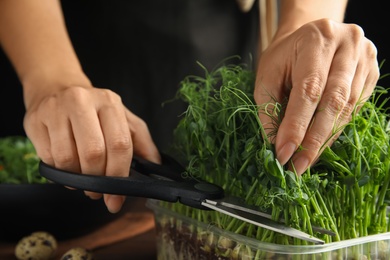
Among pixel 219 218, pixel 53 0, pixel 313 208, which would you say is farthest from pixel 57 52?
pixel 313 208

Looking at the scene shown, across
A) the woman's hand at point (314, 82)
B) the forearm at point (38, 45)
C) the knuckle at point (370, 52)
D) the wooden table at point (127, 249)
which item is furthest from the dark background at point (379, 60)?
the knuckle at point (370, 52)

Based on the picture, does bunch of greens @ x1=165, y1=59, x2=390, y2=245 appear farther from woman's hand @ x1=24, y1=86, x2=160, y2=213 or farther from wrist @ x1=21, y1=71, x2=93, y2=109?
wrist @ x1=21, y1=71, x2=93, y2=109

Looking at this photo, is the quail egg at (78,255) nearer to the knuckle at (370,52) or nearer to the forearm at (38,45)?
the forearm at (38,45)

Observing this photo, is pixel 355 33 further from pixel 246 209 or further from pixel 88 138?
pixel 88 138

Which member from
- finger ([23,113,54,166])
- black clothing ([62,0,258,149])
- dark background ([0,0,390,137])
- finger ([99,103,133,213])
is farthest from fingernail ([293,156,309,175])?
dark background ([0,0,390,137])

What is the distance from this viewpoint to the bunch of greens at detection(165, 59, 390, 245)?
78 cm

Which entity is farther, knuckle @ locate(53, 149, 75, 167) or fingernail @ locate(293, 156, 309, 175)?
knuckle @ locate(53, 149, 75, 167)

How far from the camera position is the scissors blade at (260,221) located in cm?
75

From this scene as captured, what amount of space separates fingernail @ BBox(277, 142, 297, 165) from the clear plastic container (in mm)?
106

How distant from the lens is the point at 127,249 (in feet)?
3.78

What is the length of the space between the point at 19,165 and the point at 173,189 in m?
0.57

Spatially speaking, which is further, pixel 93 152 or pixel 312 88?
pixel 93 152

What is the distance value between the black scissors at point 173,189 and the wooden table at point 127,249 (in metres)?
0.24

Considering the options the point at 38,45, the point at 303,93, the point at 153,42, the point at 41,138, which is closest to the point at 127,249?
the point at 41,138
